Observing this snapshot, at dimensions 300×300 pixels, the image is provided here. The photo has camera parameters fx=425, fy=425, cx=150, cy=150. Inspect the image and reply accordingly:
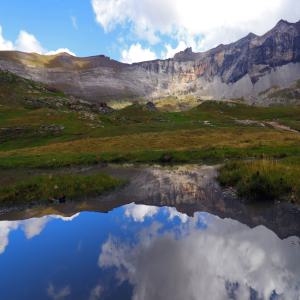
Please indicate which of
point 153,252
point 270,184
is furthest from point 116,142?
point 153,252

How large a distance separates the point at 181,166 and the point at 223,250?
31.4m

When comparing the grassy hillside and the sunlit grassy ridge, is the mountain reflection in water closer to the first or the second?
the sunlit grassy ridge

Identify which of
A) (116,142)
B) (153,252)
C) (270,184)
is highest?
(153,252)

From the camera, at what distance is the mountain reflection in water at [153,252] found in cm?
1591

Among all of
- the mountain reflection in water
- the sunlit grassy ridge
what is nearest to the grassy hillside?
the sunlit grassy ridge

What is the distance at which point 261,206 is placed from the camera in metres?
26.9

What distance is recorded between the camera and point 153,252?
1988cm

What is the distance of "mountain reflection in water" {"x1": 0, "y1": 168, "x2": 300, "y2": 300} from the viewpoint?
15.9 m

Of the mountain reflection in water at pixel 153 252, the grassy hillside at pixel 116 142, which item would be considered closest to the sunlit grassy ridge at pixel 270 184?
the grassy hillside at pixel 116 142

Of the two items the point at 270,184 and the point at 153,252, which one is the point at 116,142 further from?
the point at 153,252

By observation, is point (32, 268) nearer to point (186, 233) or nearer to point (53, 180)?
point (186, 233)

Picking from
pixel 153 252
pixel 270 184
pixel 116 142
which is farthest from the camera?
pixel 116 142

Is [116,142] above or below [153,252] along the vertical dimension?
below

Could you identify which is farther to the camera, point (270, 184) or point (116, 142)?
point (116, 142)
